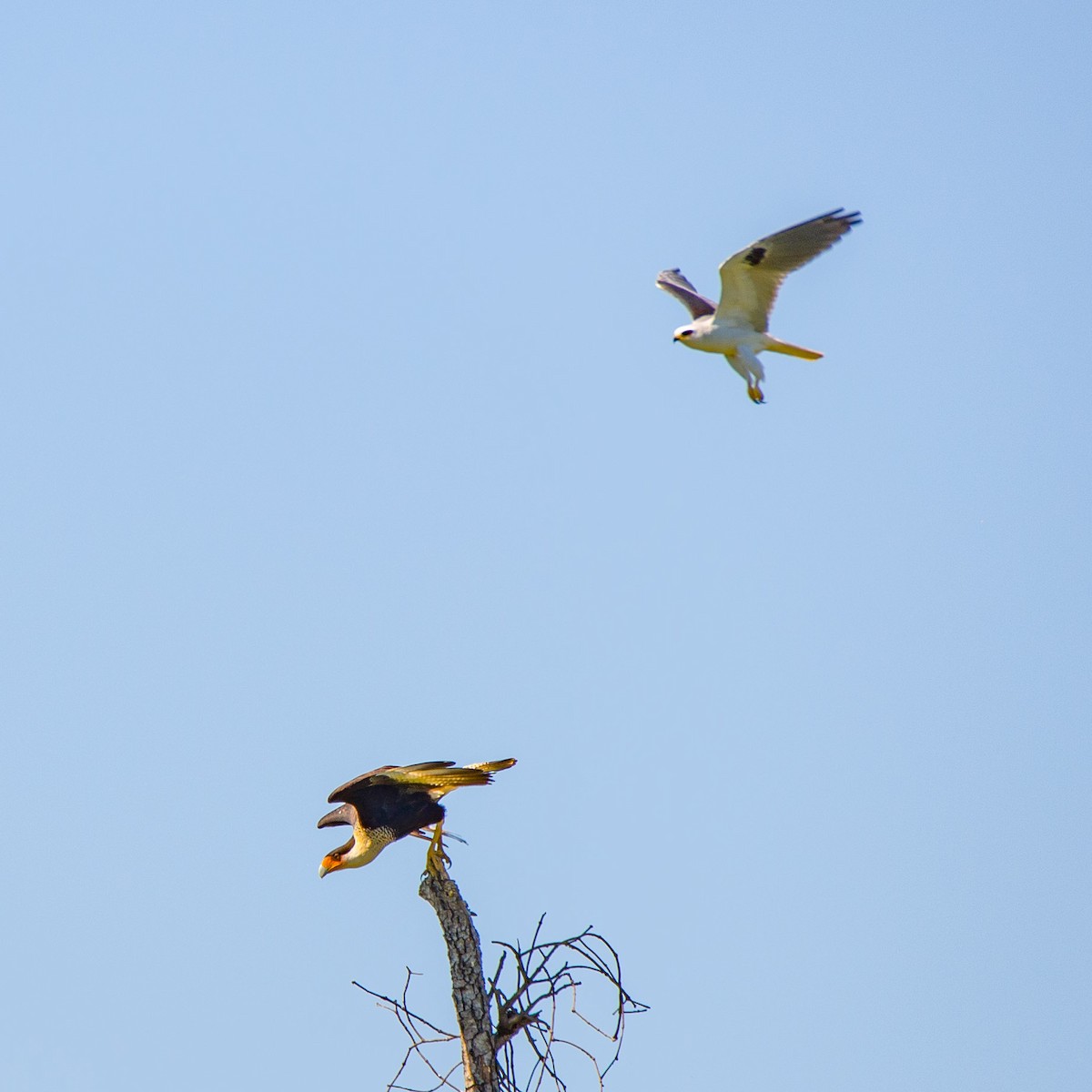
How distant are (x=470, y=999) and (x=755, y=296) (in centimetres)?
814

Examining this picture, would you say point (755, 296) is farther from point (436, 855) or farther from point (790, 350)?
point (436, 855)

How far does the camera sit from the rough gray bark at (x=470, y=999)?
7070 mm

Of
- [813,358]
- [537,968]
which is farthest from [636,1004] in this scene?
[813,358]

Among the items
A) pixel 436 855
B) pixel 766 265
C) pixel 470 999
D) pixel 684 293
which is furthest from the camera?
pixel 684 293

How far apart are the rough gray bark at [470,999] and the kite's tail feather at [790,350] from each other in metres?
7.47

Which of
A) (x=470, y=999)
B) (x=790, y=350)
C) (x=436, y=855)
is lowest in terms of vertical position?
(x=470, y=999)

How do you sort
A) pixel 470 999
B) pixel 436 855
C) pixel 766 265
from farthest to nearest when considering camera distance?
pixel 766 265, pixel 436 855, pixel 470 999

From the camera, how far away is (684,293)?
16.0 metres

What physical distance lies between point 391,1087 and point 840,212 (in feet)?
27.5

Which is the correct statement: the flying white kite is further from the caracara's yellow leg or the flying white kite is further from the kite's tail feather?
the caracara's yellow leg

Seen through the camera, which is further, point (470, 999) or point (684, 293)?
point (684, 293)

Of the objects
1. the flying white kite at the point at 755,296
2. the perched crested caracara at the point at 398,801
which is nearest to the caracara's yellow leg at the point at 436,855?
the perched crested caracara at the point at 398,801

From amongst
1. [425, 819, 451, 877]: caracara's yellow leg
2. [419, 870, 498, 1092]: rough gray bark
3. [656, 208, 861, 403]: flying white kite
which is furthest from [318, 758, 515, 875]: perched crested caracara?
[656, 208, 861, 403]: flying white kite

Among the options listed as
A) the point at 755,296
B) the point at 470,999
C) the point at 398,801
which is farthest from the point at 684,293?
the point at 470,999
